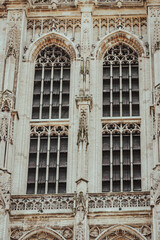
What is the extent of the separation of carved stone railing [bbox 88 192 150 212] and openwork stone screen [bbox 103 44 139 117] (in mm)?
4453

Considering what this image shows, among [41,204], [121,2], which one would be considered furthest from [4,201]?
[121,2]

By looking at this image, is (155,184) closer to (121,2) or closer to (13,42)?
(13,42)

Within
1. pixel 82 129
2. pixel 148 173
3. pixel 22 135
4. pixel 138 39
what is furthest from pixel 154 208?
pixel 138 39

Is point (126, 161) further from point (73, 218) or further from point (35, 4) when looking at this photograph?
point (35, 4)

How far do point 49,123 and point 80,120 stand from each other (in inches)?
70.4

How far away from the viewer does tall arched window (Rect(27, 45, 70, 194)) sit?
109 ft

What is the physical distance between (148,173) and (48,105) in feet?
18.6

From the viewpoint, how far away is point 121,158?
33562mm

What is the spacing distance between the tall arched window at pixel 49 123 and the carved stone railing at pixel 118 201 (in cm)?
168

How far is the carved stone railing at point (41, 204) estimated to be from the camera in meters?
31.6

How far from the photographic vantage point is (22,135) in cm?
3434

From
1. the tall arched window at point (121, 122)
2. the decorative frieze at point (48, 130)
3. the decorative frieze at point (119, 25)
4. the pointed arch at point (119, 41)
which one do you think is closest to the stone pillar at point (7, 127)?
the decorative frieze at point (48, 130)

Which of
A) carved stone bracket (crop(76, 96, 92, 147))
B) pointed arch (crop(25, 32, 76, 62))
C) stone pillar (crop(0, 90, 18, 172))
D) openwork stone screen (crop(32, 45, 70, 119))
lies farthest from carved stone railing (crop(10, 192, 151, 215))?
pointed arch (crop(25, 32, 76, 62))

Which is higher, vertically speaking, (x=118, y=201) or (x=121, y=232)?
(x=118, y=201)
